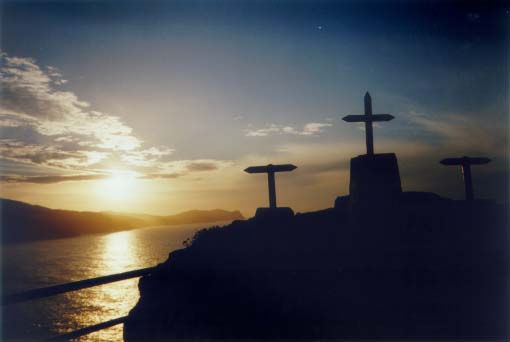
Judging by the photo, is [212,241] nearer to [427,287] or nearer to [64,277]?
[427,287]

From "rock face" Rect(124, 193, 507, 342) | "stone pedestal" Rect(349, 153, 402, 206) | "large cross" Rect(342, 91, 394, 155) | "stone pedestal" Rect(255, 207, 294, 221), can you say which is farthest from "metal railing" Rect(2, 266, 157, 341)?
"large cross" Rect(342, 91, 394, 155)

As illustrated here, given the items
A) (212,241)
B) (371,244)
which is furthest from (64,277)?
(371,244)

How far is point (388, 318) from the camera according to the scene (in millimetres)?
9445

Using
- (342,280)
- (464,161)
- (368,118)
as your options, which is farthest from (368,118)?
(342,280)

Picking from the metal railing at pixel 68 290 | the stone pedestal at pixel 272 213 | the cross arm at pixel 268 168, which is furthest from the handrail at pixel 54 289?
the stone pedestal at pixel 272 213

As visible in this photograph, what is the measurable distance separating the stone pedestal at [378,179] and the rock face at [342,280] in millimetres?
656

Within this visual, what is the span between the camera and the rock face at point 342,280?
372 inches

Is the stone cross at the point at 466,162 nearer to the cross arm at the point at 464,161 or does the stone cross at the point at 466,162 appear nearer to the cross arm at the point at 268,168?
the cross arm at the point at 464,161

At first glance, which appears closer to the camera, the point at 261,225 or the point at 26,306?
the point at 261,225

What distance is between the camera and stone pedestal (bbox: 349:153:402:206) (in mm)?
13484

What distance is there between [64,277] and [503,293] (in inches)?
3858

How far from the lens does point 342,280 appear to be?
10.9m

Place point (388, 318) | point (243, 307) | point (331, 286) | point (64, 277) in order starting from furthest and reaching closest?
point (64, 277) → point (243, 307) → point (331, 286) → point (388, 318)

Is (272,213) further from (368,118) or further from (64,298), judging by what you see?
(64,298)
